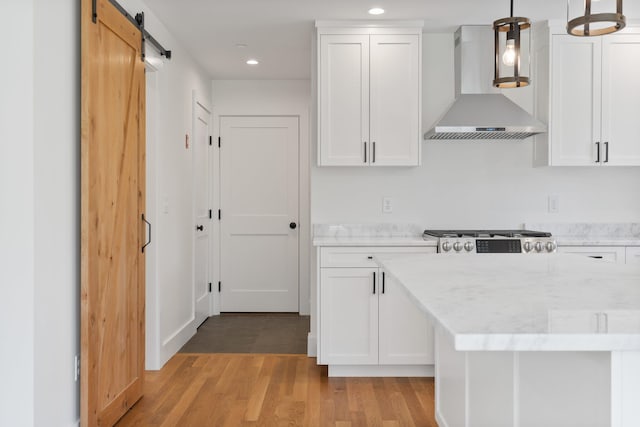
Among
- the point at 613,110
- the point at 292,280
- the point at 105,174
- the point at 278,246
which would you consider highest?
the point at 613,110

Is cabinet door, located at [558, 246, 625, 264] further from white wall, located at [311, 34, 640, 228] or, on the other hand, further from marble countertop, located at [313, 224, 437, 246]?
marble countertop, located at [313, 224, 437, 246]

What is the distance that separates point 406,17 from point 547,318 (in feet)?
10.1

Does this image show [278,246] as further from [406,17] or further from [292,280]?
[406,17]

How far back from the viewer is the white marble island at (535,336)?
1.00 metres

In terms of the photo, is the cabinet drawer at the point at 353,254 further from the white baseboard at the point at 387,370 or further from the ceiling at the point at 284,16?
the ceiling at the point at 284,16

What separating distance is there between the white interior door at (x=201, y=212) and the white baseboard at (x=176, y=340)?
301mm

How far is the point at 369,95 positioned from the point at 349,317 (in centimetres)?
156

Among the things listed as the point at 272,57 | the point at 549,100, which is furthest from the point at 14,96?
the point at 549,100

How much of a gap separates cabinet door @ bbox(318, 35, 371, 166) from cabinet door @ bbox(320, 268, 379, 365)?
840 mm

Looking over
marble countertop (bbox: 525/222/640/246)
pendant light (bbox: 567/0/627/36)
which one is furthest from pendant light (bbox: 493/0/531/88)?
marble countertop (bbox: 525/222/640/246)

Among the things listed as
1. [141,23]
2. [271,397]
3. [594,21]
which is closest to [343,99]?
[141,23]

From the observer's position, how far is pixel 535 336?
98cm

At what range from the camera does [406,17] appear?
3.76 m

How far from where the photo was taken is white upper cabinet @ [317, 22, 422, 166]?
380cm
